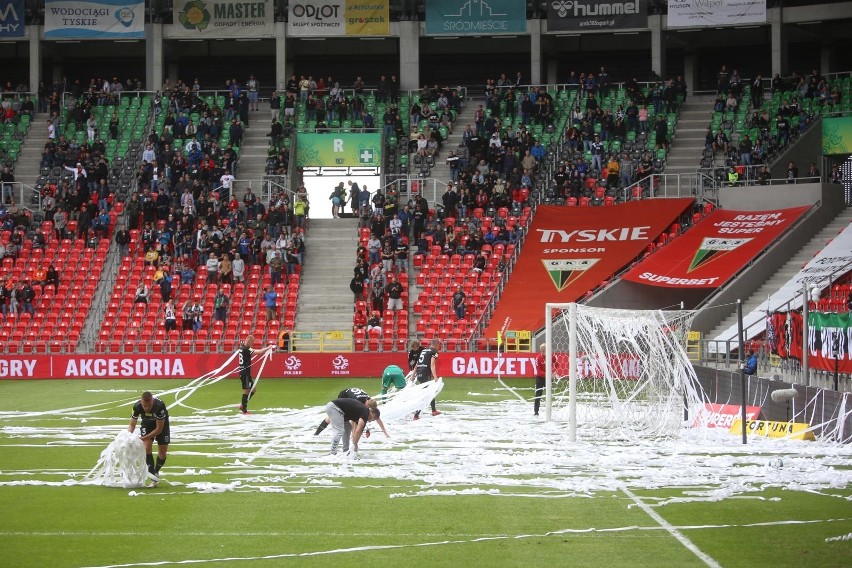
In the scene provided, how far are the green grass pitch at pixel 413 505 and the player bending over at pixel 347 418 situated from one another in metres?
0.43

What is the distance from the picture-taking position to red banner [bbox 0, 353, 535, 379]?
3922 cm

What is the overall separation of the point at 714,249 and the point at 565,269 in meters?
5.31

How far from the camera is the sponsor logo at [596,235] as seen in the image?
44.6 metres

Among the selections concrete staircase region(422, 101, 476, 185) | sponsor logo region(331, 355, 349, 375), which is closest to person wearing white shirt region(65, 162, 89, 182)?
concrete staircase region(422, 101, 476, 185)

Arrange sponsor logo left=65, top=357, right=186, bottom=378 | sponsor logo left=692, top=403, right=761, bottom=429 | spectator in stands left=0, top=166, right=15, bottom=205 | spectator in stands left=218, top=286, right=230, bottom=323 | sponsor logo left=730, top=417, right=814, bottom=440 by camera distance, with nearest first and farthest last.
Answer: sponsor logo left=730, top=417, right=814, bottom=440
sponsor logo left=692, top=403, right=761, bottom=429
sponsor logo left=65, top=357, right=186, bottom=378
spectator in stands left=218, top=286, right=230, bottom=323
spectator in stands left=0, top=166, right=15, bottom=205

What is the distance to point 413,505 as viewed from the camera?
14.8m

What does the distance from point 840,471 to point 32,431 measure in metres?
14.9

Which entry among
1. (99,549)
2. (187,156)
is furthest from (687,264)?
(99,549)

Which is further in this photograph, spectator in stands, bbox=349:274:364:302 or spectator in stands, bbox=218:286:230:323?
spectator in stands, bbox=349:274:364:302

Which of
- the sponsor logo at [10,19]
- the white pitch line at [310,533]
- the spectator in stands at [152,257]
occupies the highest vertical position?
the sponsor logo at [10,19]

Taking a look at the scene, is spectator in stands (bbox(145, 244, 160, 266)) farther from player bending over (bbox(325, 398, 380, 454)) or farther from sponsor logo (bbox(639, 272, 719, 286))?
player bending over (bbox(325, 398, 380, 454))

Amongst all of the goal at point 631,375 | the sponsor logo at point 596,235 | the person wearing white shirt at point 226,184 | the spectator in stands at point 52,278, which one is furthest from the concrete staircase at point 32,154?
the goal at point 631,375

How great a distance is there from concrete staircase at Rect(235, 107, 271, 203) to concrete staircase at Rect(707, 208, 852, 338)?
66.2 ft

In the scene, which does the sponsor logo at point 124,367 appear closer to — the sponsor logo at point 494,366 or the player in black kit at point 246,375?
the sponsor logo at point 494,366
